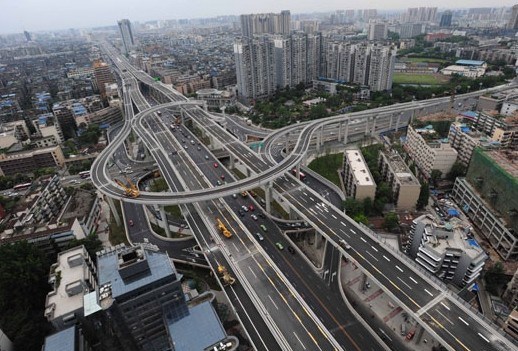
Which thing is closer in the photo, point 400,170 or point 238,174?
point 400,170

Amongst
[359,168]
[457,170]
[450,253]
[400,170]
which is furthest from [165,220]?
[457,170]

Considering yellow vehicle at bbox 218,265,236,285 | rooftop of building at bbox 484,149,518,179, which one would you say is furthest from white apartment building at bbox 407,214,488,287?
yellow vehicle at bbox 218,265,236,285

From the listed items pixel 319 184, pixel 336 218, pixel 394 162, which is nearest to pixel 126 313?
pixel 336 218

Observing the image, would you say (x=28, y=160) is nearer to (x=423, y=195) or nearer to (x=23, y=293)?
(x=23, y=293)

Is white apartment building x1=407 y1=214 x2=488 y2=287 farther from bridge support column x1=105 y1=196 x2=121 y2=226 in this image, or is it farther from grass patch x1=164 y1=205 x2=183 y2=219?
bridge support column x1=105 y1=196 x2=121 y2=226

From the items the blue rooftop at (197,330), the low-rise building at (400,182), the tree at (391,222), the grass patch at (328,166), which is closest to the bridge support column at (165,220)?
the blue rooftop at (197,330)

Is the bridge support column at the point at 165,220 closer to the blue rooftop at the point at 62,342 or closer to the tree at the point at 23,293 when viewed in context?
the tree at the point at 23,293
